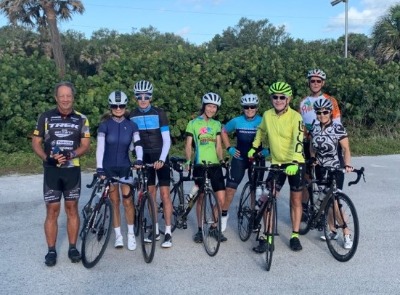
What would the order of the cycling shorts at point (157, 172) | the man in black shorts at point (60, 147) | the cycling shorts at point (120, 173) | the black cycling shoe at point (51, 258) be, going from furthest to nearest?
the cycling shorts at point (157, 172) → the cycling shorts at point (120, 173) → the black cycling shoe at point (51, 258) → the man in black shorts at point (60, 147)

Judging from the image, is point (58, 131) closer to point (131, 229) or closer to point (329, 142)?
point (131, 229)

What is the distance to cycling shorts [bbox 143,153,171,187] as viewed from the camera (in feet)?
19.4

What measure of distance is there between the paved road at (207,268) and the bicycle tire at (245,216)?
11cm

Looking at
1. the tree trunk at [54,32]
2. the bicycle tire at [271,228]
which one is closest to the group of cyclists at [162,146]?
the bicycle tire at [271,228]

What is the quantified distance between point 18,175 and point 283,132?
7.07 metres

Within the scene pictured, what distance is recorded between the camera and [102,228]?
17.7 feet

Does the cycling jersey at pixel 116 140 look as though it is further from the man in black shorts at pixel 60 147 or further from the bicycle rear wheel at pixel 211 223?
the bicycle rear wheel at pixel 211 223

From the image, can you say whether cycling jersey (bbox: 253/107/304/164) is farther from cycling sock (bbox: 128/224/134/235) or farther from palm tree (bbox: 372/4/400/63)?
palm tree (bbox: 372/4/400/63)

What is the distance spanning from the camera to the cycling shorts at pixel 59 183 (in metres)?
5.16

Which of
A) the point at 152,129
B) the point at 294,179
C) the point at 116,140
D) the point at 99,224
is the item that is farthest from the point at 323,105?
the point at 99,224

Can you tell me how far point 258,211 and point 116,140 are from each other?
181 centimetres

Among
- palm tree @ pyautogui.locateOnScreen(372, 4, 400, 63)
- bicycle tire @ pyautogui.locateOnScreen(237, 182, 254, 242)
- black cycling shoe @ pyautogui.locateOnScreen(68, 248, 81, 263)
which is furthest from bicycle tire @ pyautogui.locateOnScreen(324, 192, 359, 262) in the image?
palm tree @ pyautogui.locateOnScreen(372, 4, 400, 63)

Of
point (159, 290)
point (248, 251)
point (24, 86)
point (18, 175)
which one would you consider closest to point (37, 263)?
point (159, 290)

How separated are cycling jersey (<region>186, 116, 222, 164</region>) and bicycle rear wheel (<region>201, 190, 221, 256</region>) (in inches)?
18.6
